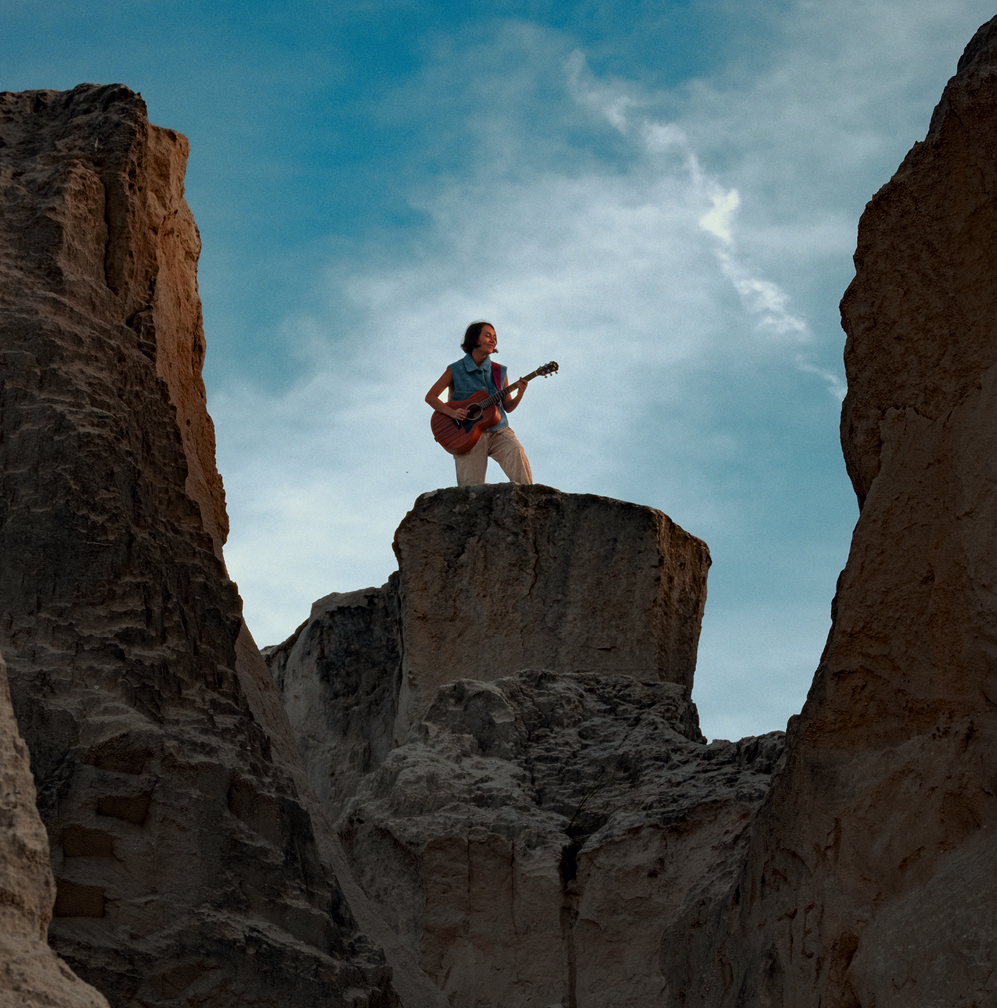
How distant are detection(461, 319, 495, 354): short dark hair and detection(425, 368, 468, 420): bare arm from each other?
0.21 metres

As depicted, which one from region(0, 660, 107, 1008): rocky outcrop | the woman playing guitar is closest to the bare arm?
the woman playing guitar

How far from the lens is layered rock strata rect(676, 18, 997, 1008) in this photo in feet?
14.9

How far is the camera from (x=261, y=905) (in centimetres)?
504

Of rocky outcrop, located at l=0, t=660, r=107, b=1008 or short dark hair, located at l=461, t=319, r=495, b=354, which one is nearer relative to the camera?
rocky outcrop, located at l=0, t=660, r=107, b=1008

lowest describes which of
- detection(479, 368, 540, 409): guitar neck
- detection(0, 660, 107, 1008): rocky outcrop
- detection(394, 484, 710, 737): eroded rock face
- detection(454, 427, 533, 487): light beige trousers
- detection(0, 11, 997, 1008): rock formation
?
detection(0, 660, 107, 1008): rocky outcrop

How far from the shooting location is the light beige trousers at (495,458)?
37.0ft

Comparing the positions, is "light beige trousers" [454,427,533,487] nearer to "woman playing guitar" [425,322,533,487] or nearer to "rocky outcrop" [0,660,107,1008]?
"woman playing guitar" [425,322,533,487]

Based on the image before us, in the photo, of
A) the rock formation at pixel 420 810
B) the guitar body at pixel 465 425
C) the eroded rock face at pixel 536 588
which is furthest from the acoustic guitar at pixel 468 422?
the rock formation at pixel 420 810

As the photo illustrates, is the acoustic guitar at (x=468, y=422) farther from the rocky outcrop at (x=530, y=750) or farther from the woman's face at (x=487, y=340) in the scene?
the rocky outcrop at (x=530, y=750)

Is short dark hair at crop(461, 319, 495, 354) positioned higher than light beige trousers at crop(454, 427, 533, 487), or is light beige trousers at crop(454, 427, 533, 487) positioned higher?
short dark hair at crop(461, 319, 495, 354)

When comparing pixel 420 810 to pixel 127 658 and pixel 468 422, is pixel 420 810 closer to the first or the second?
pixel 127 658

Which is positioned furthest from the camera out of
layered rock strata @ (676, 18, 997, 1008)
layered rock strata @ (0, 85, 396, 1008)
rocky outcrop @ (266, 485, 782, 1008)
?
rocky outcrop @ (266, 485, 782, 1008)

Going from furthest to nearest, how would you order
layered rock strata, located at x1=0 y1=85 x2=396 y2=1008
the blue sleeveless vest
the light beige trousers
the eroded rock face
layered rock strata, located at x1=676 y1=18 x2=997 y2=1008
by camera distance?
the blue sleeveless vest → the light beige trousers → the eroded rock face → layered rock strata, located at x1=0 y1=85 x2=396 y2=1008 → layered rock strata, located at x1=676 y1=18 x2=997 y2=1008

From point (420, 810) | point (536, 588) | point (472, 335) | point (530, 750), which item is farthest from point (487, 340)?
point (420, 810)
